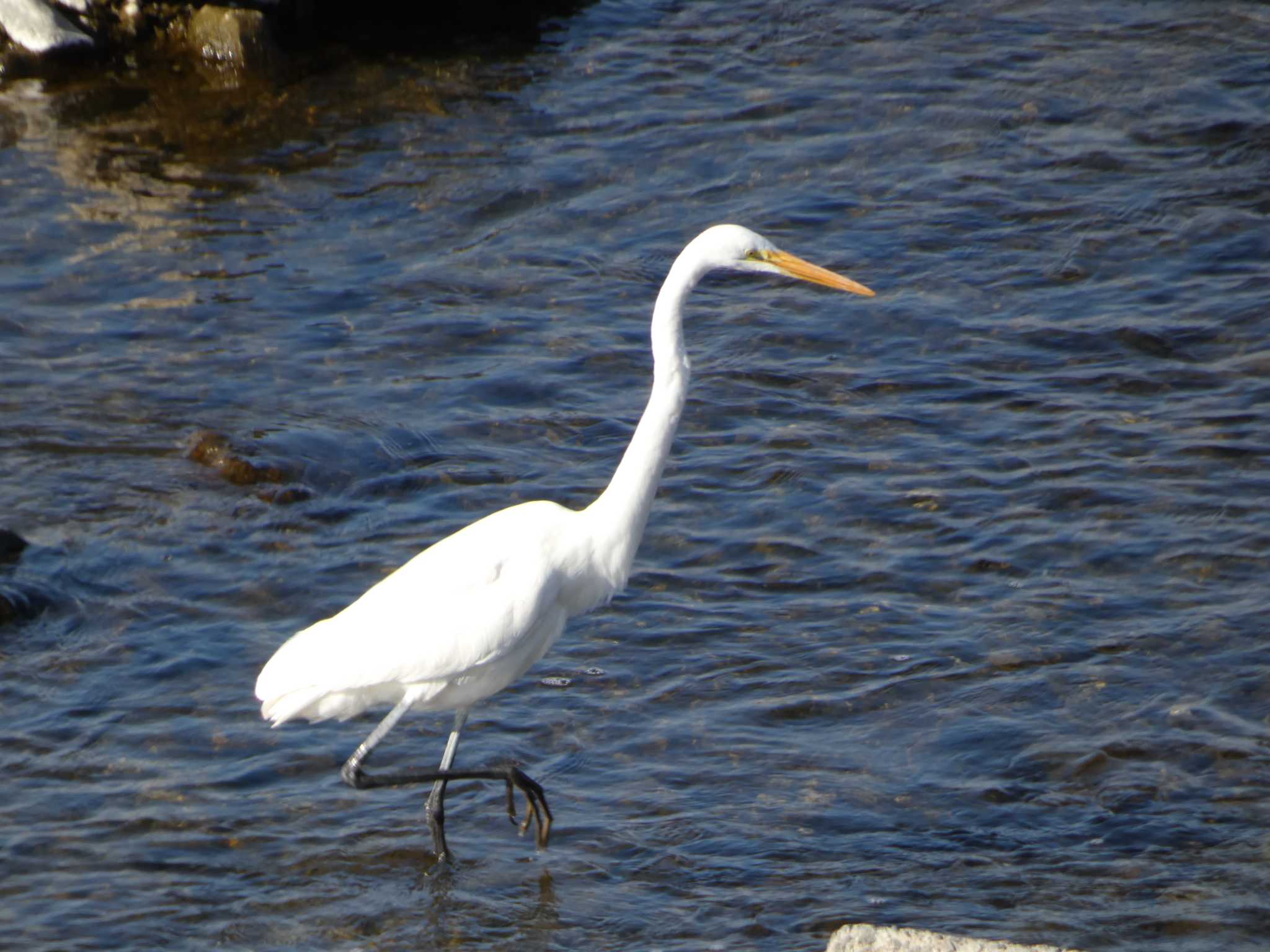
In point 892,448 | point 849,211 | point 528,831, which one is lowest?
point 528,831

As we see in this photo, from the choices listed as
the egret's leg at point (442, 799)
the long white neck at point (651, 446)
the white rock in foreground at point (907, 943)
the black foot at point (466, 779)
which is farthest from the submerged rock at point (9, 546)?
the white rock in foreground at point (907, 943)

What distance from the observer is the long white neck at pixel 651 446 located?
4.69 m

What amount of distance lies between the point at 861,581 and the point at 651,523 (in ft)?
3.08

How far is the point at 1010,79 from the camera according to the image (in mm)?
10164

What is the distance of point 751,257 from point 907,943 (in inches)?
78.9

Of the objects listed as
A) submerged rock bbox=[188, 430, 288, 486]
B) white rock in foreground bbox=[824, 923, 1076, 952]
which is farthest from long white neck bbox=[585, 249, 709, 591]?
submerged rock bbox=[188, 430, 288, 486]

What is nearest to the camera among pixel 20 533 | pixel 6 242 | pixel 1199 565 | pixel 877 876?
pixel 877 876

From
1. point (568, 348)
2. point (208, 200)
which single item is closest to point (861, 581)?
point (568, 348)

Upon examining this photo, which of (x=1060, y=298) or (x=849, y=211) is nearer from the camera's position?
(x=1060, y=298)

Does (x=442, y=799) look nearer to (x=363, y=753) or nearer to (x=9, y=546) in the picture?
(x=363, y=753)

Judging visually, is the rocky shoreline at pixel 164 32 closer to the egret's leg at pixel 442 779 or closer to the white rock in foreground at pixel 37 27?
the white rock in foreground at pixel 37 27

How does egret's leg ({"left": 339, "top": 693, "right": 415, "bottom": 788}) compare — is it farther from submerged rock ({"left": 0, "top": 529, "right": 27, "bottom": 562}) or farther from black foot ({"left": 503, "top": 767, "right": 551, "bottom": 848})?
submerged rock ({"left": 0, "top": 529, "right": 27, "bottom": 562})

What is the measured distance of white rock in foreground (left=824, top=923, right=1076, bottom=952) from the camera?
361cm

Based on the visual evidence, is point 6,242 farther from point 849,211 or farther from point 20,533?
point 849,211
